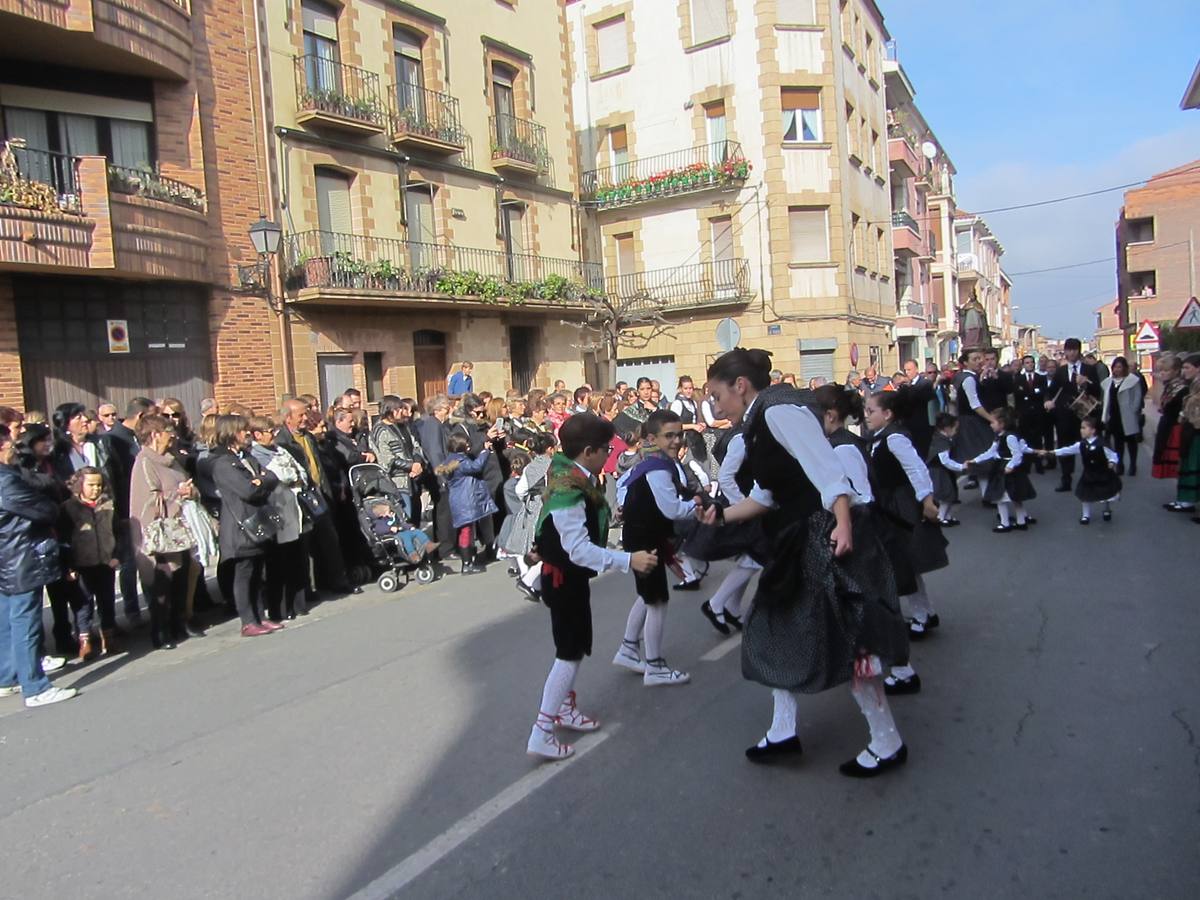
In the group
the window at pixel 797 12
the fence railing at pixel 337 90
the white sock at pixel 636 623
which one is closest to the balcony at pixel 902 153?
the window at pixel 797 12

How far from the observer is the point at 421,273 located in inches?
813

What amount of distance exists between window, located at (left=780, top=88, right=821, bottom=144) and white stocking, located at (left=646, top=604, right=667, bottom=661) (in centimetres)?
2622

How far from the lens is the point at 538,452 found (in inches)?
397

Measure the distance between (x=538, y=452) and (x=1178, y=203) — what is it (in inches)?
2039

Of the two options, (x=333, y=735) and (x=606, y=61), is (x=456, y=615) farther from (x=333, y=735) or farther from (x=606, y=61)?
(x=606, y=61)

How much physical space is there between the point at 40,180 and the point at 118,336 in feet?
8.37

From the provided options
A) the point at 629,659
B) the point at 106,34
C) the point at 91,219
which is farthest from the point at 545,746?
the point at 106,34

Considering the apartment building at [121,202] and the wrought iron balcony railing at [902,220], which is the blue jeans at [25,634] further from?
the wrought iron balcony railing at [902,220]

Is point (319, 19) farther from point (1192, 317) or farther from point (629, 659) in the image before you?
point (1192, 317)

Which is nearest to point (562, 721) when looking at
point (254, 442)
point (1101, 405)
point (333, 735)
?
point (333, 735)

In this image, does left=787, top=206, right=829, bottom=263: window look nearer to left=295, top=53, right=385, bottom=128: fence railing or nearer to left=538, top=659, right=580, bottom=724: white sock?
left=295, top=53, right=385, bottom=128: fence railing

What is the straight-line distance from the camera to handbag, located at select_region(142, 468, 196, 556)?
7344 millimetres

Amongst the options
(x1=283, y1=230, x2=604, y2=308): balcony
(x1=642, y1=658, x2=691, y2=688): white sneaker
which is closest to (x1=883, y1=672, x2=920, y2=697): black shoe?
(x1=642, y1=658, x2=691, y2=688): white sneaker

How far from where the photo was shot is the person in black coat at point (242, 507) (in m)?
7.70
